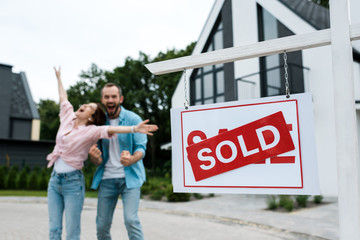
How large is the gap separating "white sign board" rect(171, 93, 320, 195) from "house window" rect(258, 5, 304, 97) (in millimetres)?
11021

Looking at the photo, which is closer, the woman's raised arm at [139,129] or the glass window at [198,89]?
the woman's raised arm at [139,129]

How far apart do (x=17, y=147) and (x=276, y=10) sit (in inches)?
904

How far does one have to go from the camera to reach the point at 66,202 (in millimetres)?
3213

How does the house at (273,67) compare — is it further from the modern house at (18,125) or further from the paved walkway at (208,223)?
the modern house at (18,125)

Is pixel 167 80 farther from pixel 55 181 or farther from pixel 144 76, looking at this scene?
pixel 55 181

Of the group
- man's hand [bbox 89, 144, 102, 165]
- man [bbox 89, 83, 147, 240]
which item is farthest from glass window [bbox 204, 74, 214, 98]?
man's hand [bbox 89, 144, 102, 165]

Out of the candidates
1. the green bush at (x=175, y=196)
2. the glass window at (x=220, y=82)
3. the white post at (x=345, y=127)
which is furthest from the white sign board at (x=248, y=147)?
the glass window at (x=220, y=82)

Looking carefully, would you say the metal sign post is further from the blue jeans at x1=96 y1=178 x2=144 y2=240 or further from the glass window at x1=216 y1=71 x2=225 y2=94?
the glass window at x1=216 y1=71 x2=225 y2=94

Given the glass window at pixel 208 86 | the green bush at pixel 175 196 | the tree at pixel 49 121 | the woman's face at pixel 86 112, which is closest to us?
the woman's face at pixel 86 112

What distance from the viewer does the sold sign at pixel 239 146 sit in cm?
179

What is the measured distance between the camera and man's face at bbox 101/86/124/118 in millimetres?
3377

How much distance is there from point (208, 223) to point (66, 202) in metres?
4.59

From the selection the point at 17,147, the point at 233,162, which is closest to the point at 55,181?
the point at 233,162

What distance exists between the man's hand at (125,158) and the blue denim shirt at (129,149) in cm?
16
